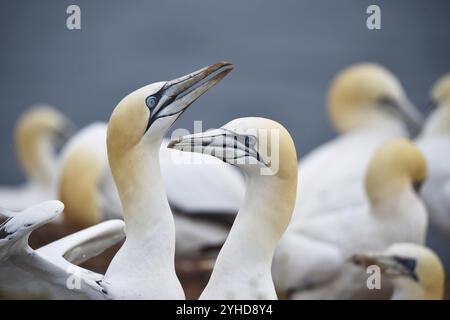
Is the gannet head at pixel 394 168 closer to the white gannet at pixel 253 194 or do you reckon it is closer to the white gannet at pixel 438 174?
the white gannet at pixel 438 174

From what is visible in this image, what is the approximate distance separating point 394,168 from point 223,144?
2.48m

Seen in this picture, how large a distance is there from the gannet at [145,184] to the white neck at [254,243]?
0.22m

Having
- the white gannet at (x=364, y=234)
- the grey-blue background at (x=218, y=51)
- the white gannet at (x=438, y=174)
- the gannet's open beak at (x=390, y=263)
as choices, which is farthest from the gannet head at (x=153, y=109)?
the grey-blue background at (x=218, y=51)

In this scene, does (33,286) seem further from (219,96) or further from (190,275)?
(219,96)

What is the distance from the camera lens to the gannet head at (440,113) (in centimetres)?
839

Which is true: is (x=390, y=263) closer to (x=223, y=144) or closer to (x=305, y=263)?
A: (x=305, y=263)

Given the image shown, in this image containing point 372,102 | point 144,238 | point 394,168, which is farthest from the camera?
point 372,102

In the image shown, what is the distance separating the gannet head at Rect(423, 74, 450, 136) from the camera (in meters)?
8.39

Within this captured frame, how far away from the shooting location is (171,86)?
440cm

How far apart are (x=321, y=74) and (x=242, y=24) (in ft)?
5.83

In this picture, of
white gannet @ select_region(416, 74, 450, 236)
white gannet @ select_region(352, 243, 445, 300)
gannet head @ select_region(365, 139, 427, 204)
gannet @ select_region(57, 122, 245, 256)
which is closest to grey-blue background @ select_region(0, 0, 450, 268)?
white gannet @ select_region(416, 74, 450, 236)

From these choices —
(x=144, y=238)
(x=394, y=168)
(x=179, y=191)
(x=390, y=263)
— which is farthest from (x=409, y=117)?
(x=144, y=238)

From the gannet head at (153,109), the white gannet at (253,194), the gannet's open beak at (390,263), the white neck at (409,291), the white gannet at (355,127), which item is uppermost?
the gannet head at (153,109)

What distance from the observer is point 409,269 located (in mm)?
5512
